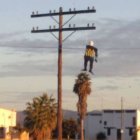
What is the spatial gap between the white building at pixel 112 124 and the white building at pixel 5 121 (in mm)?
43131

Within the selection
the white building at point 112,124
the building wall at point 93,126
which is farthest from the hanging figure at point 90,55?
the building wall at point 93,126

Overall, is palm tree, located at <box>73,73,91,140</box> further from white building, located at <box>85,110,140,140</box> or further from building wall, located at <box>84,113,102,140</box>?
building wall, located at <box>84,113,102,140</box>

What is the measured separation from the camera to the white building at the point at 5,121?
292ft

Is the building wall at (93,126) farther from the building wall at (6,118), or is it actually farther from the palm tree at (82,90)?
the building wall at (6,118)

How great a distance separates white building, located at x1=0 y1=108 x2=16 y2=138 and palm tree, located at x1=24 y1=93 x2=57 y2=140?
581 cm

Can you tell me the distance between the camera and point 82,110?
9938cm

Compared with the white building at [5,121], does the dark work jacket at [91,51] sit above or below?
above

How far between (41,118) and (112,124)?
5514cm

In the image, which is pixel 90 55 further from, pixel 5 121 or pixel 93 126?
pixel 93 126

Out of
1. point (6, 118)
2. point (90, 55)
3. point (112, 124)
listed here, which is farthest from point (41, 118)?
point (112, 124)

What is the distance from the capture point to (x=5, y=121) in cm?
9038

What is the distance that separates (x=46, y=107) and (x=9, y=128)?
1104cm

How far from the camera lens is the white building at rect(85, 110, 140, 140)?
133 meters

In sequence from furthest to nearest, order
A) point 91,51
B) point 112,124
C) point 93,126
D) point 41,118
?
A: point 93,126 < point 112,124 < point 41,118 < point 91,51
